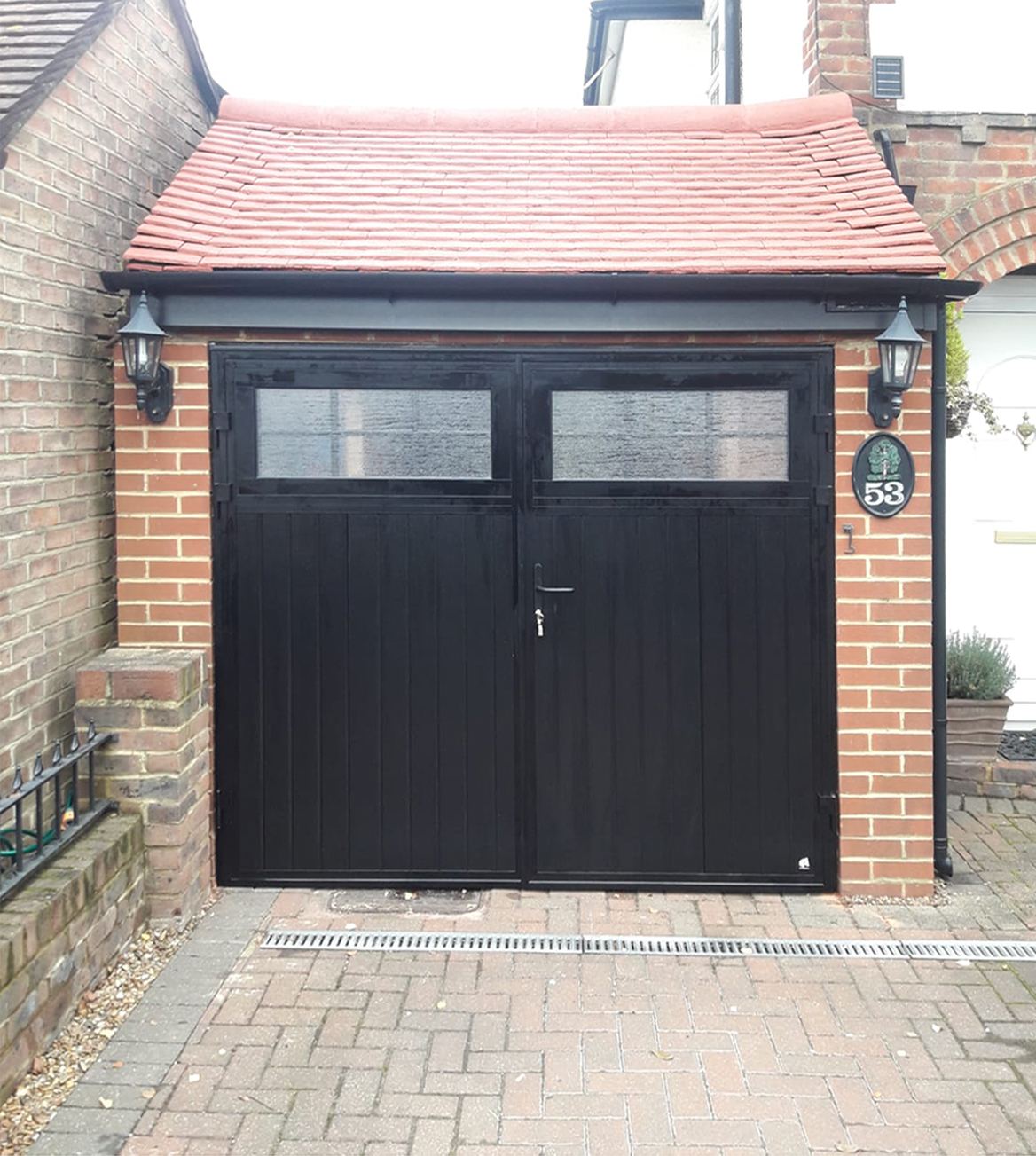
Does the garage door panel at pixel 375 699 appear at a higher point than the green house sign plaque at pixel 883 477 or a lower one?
lower

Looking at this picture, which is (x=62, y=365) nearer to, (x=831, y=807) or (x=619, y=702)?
(x=619, y=702)

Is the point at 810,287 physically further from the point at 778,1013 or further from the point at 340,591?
the point at 778,1013

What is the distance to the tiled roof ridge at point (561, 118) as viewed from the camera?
20.8 feet

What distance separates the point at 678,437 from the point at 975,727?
9.26 ft

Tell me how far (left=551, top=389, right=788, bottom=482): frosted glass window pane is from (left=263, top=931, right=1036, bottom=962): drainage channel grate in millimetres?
2001

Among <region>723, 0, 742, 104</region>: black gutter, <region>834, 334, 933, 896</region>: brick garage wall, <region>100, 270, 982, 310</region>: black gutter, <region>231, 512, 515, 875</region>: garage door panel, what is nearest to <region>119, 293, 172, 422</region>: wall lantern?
<region>100, 270, 982, 310</region>: black gutter

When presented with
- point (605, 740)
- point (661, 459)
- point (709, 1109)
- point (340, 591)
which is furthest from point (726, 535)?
point (709, 1109)

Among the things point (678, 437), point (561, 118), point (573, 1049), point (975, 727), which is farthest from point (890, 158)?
point (573, 1049)

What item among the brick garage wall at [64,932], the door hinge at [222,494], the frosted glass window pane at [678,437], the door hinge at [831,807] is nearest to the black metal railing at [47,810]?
the brick garage wall at [64,932]

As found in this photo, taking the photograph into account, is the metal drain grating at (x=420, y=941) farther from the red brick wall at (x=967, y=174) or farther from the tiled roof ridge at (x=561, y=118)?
the red brick wall at (x=967, y=174)

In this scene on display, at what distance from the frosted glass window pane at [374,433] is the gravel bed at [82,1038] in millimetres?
2074

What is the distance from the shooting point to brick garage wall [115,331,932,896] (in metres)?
5.01

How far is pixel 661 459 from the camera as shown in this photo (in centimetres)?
509

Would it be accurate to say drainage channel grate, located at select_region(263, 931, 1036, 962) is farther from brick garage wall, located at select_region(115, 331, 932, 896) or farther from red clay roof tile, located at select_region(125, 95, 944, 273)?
red clay roof tile, located at select_region(125, 95, 944, 273)
